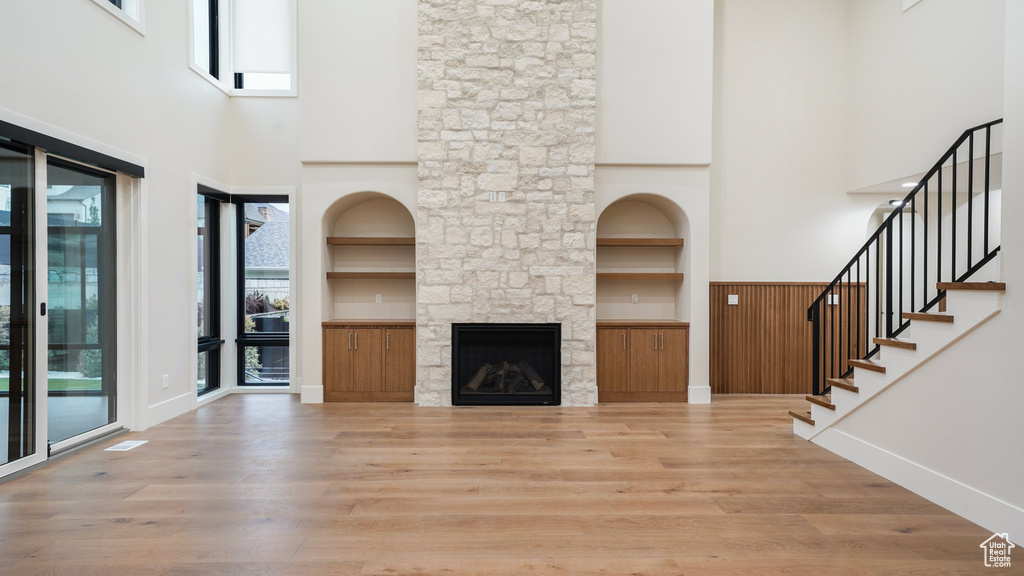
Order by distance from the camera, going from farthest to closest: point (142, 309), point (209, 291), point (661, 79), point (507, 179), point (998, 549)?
point (209, 291)
point (661, 79)
point (507, 179)
point (142, 309)
point (998, 549)

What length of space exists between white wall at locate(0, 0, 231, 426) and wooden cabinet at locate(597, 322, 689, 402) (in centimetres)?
447

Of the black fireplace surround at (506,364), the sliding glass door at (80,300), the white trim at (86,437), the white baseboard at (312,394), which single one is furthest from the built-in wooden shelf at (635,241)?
the white trim at (86,437)

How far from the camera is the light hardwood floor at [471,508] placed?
2365 mm

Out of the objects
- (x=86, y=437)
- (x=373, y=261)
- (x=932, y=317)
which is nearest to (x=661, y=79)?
(x=932, y=317)

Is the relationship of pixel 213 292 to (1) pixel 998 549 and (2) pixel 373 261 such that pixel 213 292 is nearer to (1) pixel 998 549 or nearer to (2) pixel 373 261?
(2) pixel 373 261

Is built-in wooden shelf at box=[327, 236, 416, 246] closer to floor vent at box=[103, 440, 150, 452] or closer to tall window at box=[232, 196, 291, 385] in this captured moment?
tall window at box=[232, 196, 291, 385]

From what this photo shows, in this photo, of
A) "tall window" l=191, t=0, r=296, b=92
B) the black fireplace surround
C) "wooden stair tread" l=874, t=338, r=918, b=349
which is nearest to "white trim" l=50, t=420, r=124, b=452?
the black fireplace surround

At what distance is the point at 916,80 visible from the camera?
531cm

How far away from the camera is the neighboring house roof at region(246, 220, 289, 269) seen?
6277 mm

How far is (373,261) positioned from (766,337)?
16.1ft

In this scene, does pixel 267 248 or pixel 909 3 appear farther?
pixel 267 248

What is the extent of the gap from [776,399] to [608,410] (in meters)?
2.12

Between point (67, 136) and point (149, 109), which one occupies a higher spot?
point (149, 109)

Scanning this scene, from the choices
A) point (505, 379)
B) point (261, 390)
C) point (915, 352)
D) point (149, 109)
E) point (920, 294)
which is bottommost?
point (261, 390)
